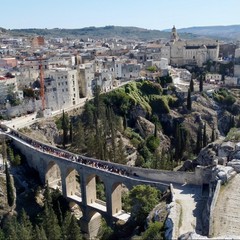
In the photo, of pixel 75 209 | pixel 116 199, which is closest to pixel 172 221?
pixel 116 199

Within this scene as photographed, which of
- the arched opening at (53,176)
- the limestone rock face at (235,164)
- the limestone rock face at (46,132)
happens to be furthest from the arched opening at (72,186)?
the limestone rock face at (235,164)

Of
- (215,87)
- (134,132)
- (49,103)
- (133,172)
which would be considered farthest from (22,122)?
(215,87)

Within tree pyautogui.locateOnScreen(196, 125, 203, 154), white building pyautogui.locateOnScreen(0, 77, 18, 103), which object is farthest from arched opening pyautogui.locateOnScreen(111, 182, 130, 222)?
white building pyautogui.locateOnScreen(0, 77, 18, 103)

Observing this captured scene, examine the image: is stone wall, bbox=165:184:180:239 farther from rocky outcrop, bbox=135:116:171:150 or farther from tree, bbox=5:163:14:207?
rocky outcrop, bbox=135:116:171:150

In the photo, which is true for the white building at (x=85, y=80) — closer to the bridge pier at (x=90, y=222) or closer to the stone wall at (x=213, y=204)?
the bridge pier at (x=90, y=222)

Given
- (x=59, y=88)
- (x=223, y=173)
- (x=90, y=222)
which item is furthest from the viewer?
(x=59, y=88)

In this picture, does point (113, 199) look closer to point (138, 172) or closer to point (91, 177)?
point (91, 177)

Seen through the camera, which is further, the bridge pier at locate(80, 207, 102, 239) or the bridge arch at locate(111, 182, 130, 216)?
the bridge pier at locate(80, 207, 102, 239)
